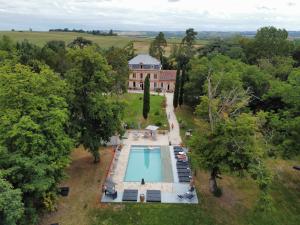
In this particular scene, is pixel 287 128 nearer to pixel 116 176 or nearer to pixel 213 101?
pixel 213 101

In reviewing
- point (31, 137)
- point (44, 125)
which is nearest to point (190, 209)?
point (44, 125)

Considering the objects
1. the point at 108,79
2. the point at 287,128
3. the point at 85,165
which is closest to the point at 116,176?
the point at 85,165

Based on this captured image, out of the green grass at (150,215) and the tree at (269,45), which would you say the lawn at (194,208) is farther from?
the tree at (269,45)

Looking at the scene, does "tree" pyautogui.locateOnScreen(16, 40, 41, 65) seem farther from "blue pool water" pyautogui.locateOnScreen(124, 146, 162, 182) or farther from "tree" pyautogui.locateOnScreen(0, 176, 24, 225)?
"tree" pyautogui.locateOnScreen(0, 176, 24, 225)

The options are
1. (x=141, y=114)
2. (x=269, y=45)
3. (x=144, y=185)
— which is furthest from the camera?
(x=269, y=45)

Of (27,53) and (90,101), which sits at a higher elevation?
(90,101)

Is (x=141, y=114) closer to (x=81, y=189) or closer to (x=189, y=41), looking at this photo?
(x=81, y=189)
